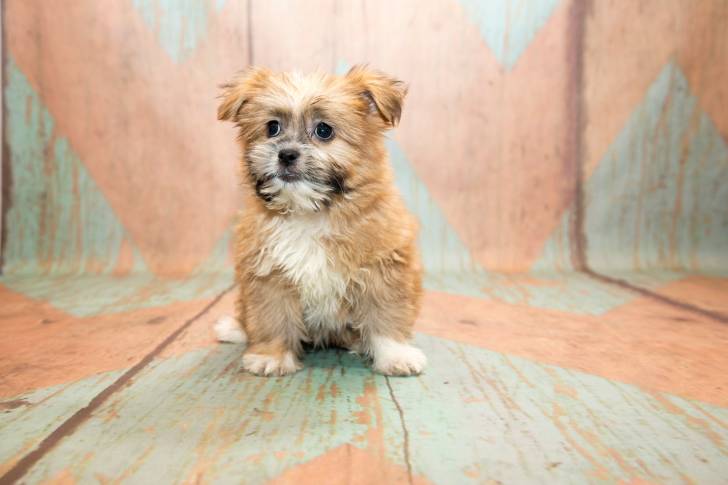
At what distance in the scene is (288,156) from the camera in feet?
6.64

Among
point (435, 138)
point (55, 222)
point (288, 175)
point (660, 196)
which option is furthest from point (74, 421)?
point (660, 196)

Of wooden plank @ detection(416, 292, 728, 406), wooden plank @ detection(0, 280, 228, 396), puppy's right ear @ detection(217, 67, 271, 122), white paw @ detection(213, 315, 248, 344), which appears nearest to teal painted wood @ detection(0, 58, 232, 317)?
wooden plank @ detection(0, 280, 228, 396)

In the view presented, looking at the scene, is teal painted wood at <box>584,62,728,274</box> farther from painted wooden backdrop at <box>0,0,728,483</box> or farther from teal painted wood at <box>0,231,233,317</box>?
A: teal painted wood at <box>0,231,233,317</box>

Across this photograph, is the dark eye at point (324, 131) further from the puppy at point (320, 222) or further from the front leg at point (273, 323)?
the front leg at point (273, 323)

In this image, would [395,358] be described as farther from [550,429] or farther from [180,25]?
[180,25]

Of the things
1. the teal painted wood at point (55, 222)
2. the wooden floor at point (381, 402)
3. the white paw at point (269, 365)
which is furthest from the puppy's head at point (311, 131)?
the teal painted wood at point (55, 222)

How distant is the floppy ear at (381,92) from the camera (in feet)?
7.07

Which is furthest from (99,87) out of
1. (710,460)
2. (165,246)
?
(710,460)

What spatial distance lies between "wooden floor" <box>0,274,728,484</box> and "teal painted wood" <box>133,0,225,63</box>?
1.50 m

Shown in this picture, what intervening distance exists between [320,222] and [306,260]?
0.14m

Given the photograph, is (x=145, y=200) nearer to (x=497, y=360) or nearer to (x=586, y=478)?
(x=497, y=360)

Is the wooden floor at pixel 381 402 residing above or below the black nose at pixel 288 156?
below

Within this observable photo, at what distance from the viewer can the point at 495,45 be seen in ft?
12.3

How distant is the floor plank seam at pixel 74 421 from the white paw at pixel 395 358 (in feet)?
2.49
